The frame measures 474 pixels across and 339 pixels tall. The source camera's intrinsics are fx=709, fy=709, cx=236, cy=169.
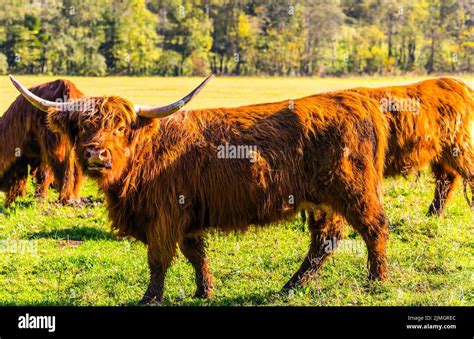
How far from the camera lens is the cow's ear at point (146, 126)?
5.05 metres

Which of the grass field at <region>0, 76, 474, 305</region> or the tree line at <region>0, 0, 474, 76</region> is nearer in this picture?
the grass field at <region>0, 76, 474, 305</region>

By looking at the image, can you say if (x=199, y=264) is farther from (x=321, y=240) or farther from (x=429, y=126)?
(x=429, y=126)

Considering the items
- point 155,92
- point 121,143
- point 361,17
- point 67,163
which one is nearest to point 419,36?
point 361,17

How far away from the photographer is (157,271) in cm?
509

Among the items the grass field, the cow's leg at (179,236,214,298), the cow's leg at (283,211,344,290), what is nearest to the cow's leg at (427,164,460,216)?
the grass field

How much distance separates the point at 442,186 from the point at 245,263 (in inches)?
102

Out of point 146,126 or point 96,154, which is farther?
point 146,126

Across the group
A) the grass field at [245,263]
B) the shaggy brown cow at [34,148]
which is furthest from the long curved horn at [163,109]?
the shaggy brown cow at [34,148]

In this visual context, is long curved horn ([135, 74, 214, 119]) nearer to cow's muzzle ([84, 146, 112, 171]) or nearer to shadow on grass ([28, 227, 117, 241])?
cow's muzzle ([84, 146, 112, 171])

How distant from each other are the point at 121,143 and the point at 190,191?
0.60 metres

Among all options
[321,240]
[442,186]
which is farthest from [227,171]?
[442,186]

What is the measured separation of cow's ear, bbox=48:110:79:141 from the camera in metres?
5.06

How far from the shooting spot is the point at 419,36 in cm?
4434

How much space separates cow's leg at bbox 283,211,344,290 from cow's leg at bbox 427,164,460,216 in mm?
2278
